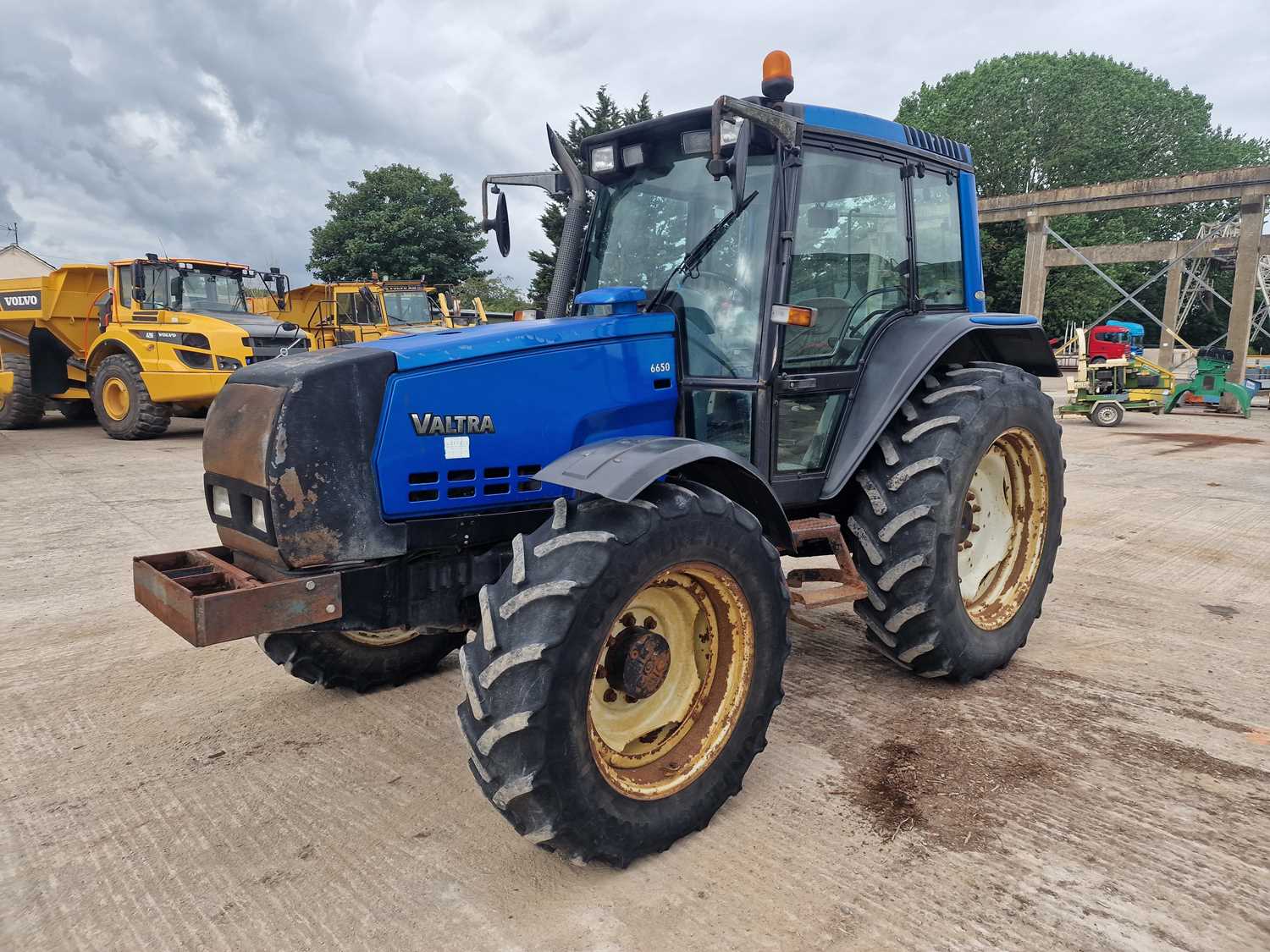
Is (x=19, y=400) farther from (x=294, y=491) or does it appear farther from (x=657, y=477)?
(x=657, y=477)

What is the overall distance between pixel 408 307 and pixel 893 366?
46.2 ft

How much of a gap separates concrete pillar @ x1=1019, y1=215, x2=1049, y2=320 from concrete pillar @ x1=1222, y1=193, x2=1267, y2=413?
3505 millimetres

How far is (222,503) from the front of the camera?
102 inches

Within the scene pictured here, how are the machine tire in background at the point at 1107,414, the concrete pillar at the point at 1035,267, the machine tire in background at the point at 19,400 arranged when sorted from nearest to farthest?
the machine tire in background at the point at 19,400 → the machine tire in background at the point at 1107,414 → the concrete pillar at the point at 1035,267

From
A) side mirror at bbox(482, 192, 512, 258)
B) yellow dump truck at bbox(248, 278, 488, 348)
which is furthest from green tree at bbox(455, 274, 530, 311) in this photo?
side mirror at bbox(482, 192, 512, 258)

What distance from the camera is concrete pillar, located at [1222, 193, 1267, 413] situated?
1598 cm

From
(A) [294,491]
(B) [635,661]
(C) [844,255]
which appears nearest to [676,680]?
(B) [635,661]

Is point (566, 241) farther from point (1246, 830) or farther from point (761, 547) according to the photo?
point (1246, 830)

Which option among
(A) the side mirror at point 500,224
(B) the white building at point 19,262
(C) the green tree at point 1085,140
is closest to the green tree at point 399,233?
(B) the white building at point 19,262

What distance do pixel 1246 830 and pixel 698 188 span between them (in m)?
2.71

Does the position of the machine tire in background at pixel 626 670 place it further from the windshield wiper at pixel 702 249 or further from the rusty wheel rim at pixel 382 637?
the rusty wheel rim at pixel 382 637

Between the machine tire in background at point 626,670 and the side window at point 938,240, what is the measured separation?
6.07ft

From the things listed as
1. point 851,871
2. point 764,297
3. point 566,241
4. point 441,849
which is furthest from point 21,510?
point 851,871

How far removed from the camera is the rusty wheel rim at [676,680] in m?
2.45
